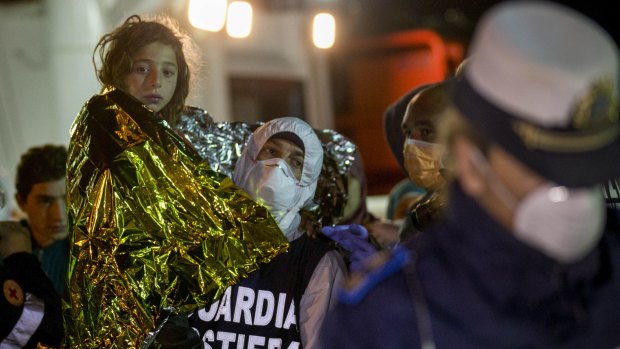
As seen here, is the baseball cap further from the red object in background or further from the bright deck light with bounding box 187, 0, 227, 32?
the red object in background

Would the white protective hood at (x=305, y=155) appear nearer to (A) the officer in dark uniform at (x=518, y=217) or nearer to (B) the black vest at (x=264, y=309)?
(B) the black vest at (x=264, y=309)

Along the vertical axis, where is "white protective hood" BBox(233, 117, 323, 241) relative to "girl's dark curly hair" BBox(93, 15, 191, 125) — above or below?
below

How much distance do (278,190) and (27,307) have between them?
0.97m

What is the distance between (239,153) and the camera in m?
3.22

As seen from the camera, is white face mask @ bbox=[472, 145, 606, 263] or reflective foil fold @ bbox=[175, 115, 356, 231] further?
reflective foil fold @ bbox=[175, 115, 356, 231]

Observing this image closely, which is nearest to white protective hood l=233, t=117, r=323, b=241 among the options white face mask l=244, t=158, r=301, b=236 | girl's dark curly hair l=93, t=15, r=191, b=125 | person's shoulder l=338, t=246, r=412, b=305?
white face mask l=244, t=158, r=301, b=236

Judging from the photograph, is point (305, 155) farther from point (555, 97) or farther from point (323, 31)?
point (323, 31)

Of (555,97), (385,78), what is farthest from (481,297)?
(385,78)

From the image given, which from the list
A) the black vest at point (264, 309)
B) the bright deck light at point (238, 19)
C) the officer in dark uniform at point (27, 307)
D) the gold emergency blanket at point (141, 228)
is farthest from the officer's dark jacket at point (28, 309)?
the bright deck light at point (238, 19)

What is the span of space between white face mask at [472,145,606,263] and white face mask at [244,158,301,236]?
1427 mm

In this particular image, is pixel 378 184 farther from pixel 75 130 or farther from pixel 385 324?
pixel 385 324

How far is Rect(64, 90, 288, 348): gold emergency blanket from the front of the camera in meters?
2.37

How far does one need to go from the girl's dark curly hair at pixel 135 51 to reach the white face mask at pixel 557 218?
196cm

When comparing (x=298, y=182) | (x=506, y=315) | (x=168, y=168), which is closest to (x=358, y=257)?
(x=298, y=182)
